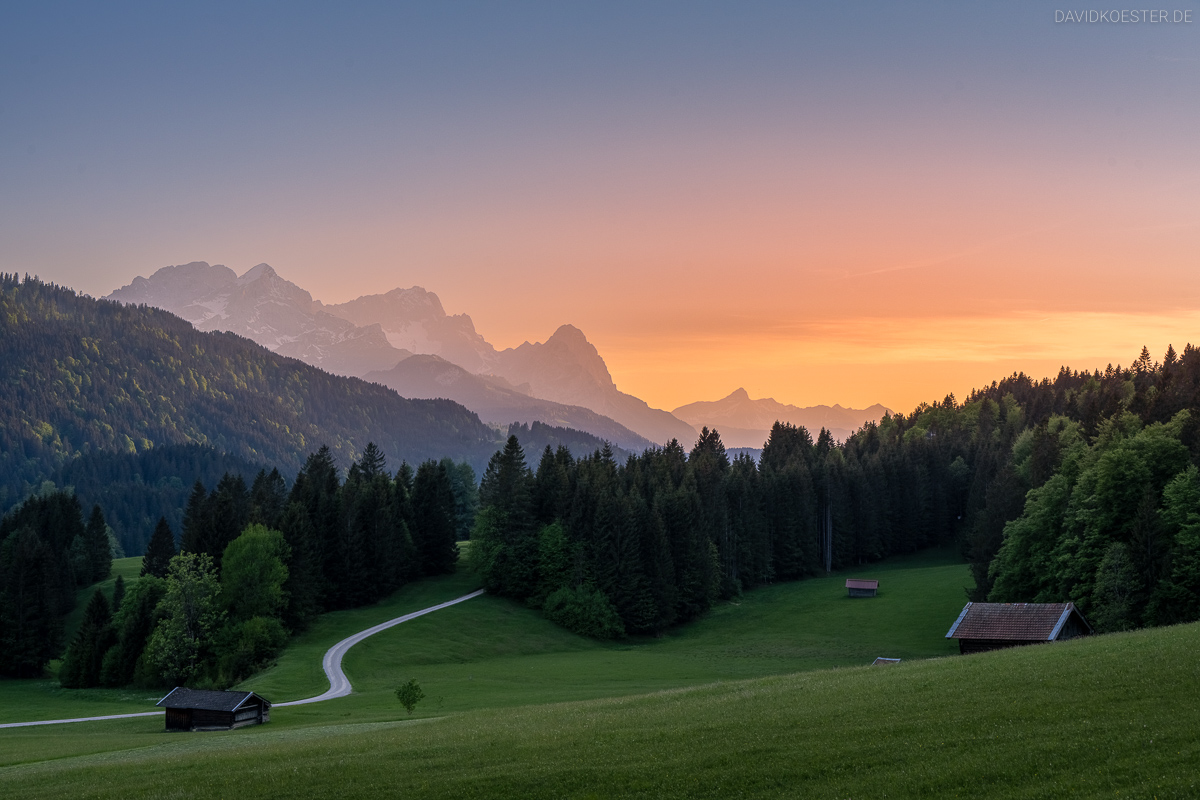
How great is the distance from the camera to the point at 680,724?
1241 inches

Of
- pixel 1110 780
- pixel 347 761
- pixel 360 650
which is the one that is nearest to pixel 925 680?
pixel 1110 780

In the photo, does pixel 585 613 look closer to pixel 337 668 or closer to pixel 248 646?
pixel 337 668

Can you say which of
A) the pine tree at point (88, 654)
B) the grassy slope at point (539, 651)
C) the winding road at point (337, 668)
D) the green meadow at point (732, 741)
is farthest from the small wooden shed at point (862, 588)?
the pine tree at point (88, 654)

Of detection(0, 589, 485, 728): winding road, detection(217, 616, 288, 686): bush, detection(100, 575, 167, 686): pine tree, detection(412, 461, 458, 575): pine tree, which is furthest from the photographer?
detection(412, 461, 458, 575): pine tree

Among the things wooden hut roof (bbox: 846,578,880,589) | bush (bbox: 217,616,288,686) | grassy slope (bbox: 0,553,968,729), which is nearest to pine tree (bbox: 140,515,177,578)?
grassy slope (bbox: 0,553,968,729)

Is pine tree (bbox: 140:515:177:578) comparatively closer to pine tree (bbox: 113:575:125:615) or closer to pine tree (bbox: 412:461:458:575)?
pine tree (bbox: 113:575:125:615)

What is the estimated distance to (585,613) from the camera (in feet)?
316

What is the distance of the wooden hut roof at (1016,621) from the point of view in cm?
5906

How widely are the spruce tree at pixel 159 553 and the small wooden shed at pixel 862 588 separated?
254 ft

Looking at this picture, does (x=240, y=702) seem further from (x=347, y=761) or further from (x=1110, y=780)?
(x=1110, y=780)

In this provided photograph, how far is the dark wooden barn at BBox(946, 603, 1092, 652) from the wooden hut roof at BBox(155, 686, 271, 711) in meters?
43.9

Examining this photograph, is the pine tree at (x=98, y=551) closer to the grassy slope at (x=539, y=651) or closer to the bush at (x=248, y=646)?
the grassy slope at (x=539, y=651)

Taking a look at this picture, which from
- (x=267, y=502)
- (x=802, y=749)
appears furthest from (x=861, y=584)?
(x=802, y=749)

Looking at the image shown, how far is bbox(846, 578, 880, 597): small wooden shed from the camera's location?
10456 centimetres
